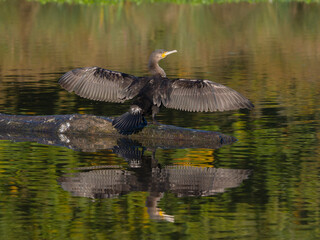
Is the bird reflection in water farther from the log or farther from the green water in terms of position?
the log

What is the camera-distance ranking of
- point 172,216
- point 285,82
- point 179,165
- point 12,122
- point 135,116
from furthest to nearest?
point 285,82
point 12,122
point 135,116
point 179,165
point 172,216

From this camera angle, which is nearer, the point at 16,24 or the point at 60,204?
the point at 60,204

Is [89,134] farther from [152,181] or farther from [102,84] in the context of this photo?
[152,181]

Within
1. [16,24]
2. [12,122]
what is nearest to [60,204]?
[12,122]

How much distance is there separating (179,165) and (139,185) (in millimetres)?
1091

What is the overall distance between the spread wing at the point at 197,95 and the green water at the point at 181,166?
0.63m

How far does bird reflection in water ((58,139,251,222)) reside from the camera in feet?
29.2

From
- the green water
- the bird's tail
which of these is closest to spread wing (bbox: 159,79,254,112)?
the bird's tail

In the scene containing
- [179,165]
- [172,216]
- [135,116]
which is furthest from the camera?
[135,116]

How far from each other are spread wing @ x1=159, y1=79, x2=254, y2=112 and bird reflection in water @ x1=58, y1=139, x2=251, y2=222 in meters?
1.36

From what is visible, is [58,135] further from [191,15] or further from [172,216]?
[191,15]

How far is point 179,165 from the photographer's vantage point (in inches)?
403

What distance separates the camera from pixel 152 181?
9.45m

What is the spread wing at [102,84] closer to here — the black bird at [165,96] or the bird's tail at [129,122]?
the black bird at [165,96]
